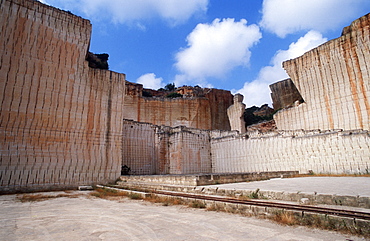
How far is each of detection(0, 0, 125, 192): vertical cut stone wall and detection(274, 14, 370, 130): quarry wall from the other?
16.5m

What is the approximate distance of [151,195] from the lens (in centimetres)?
649

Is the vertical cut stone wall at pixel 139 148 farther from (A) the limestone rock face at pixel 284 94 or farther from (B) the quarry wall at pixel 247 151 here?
(A) the limestone rock face at pixel 284 94

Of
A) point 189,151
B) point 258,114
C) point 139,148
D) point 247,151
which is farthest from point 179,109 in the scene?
point 247,151

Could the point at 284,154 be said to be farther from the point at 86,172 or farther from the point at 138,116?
the point at 138,116

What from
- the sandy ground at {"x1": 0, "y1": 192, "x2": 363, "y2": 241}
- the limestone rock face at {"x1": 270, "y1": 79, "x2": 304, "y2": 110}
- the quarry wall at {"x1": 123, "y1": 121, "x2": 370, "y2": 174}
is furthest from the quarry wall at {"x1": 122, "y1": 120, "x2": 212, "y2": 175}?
the limestone rock face at {"x1": 270, "y1": 79, "x2": 304, "y2": 110}

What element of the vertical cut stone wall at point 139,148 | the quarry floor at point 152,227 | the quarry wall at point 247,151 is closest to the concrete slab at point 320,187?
the quarry floor at point 152,227

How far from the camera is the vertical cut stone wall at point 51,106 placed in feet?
31.6

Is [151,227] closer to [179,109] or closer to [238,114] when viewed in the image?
[238,114]

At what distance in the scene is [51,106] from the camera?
420 inches

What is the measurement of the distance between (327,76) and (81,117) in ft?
63.0

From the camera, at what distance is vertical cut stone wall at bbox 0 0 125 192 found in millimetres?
9633

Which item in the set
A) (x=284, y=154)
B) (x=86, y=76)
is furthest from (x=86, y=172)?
(x=284, y=154)

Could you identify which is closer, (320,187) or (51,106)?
(320,187)

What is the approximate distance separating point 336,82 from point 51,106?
20.4 metres
